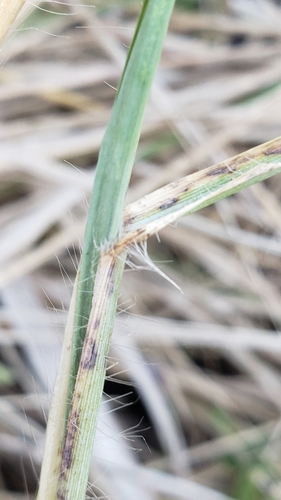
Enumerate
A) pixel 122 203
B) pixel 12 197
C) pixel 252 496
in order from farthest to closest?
1. pixel 12 197
2. pixel 252 496
3. pixel 122 203

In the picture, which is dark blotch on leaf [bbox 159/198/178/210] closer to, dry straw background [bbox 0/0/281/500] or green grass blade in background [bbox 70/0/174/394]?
green grass blade in background [bbox 70/0/174/394]

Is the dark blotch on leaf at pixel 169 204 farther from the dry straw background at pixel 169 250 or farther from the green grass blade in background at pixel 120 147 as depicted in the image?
the dry straw background at pixel 169 250

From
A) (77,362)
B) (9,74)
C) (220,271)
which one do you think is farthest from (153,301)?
(77,362)

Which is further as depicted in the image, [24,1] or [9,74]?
[9,74]

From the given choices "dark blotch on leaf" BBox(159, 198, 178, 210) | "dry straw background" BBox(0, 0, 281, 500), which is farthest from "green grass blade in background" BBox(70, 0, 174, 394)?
"dry straw background" BBox(0, 0, 281, 500)

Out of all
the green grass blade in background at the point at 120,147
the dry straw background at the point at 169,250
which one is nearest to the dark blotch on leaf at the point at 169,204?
the green grass blade in background at the point at 120,147

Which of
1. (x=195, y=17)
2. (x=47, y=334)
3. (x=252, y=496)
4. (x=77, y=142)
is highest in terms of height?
(x=195, y=17)

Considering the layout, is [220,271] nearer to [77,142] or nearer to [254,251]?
[254,251]

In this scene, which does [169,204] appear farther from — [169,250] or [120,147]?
[169,250]
